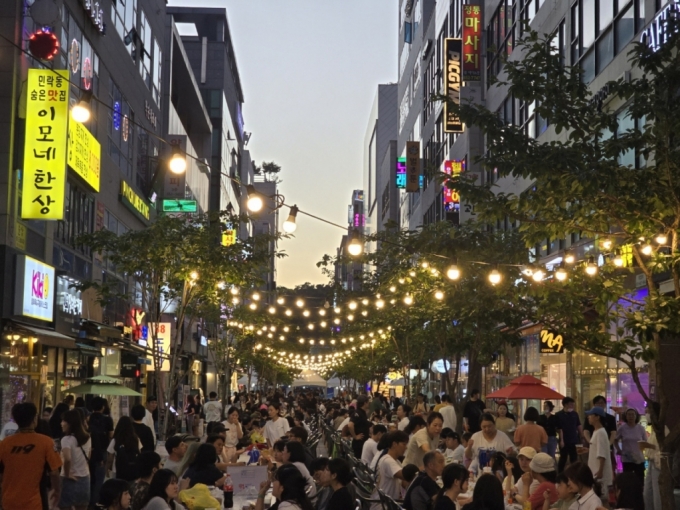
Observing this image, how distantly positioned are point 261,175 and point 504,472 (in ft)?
569

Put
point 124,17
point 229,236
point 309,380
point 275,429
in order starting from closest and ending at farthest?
point 275,429, point 124,17, point 229,236, point 309,380

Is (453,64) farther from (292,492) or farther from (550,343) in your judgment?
(292,492)

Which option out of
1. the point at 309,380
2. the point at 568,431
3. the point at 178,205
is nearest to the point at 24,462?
the point at 568,431

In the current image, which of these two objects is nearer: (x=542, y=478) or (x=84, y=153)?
(x=542, y=478)

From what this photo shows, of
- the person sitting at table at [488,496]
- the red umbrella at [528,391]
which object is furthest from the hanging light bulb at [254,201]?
the red umbrella at [528,391]

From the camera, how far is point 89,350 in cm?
3344

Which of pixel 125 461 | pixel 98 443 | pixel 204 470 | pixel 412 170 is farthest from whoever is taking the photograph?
pixel 412 170

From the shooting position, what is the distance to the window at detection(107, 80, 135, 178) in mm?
37106

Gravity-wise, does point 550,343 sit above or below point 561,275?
below

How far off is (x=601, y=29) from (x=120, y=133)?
1999 centimetres

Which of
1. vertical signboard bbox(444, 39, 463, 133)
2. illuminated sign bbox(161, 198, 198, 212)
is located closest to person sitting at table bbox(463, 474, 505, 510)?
vertical signboard bbox(444, 39, 463, 133)

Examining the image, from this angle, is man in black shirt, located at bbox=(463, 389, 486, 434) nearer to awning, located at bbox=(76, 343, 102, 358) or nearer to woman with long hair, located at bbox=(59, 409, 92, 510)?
woman with long hair, located at bbox=(59, 409, 92, 510)

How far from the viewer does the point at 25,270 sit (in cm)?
2592

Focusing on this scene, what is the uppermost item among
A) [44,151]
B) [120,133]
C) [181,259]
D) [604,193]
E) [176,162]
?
[120,133]
